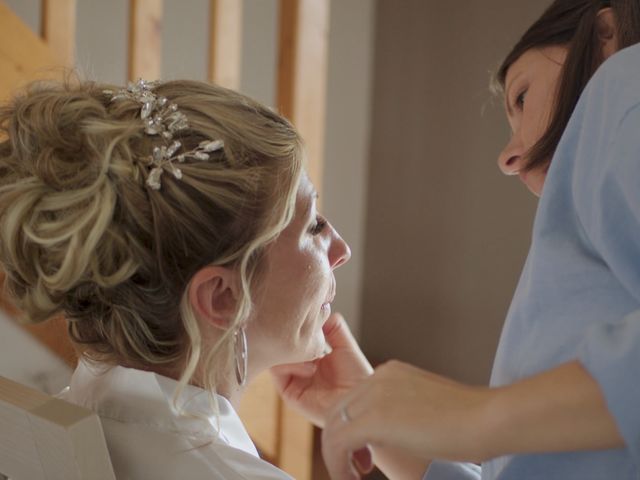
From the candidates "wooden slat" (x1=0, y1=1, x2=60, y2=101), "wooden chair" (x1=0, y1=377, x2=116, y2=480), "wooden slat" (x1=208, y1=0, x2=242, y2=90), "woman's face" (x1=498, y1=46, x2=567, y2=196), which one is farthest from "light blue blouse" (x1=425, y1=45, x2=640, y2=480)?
"wooden slat" (x1=208, y1=0, x2=242, y2=90)

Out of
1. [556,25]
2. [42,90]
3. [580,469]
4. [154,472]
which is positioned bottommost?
[154,472]

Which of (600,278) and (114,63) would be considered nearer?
(600,278)

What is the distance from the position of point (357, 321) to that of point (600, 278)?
3.25 metres

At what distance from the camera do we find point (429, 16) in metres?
3.72

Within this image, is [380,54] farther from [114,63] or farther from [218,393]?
[218,393]

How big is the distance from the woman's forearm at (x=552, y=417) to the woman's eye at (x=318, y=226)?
599 millimetres

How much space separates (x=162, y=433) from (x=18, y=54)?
1.11 m

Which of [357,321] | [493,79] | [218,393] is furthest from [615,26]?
[357,321]

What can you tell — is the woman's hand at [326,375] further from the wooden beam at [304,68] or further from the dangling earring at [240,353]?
the wooden beam at [304,68]

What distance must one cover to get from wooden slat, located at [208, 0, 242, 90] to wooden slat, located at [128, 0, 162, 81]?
17 centimetres

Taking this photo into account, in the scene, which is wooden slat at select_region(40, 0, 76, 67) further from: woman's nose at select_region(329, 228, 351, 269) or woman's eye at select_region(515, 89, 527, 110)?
woman's eye at select_region(515, 89, 527, 110)

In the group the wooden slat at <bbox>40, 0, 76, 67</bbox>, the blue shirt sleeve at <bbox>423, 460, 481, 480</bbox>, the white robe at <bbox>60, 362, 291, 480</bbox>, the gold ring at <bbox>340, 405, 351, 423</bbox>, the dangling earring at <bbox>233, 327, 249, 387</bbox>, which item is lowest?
the blue shirt sleeve at <bbox>423, 460, 481, 480</bbox>

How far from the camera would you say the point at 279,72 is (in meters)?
2.29

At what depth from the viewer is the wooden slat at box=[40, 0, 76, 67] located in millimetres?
1912
